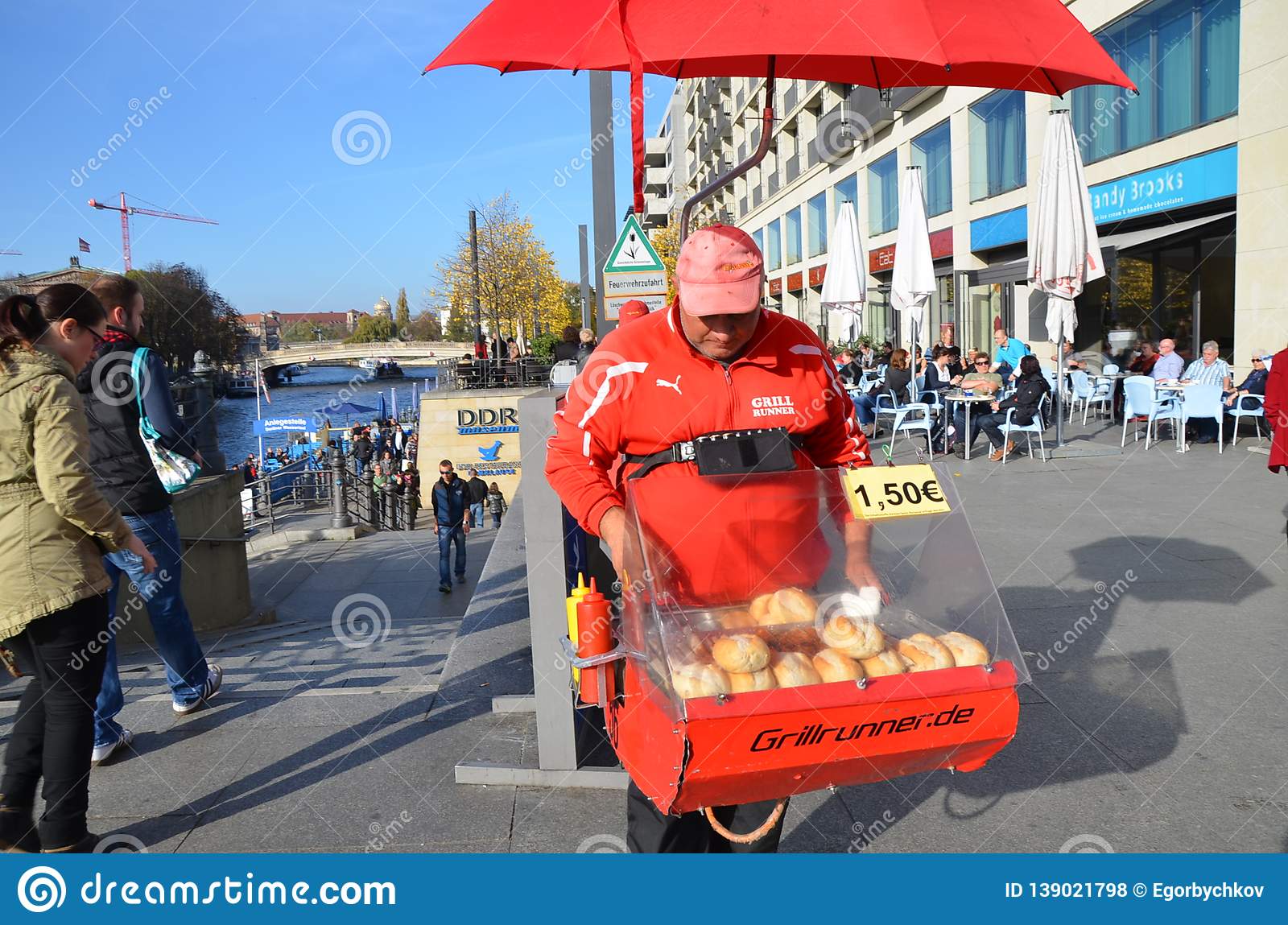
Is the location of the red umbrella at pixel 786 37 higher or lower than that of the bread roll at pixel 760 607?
higher

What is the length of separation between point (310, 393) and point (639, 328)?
9778cm

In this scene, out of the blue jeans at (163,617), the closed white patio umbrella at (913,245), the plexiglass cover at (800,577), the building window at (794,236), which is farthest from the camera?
the building window at (794,236)

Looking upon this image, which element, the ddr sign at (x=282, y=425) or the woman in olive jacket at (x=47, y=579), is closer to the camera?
the woman in olive jacket at (x=47, y=579)

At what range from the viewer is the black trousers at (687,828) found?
2.38 meters

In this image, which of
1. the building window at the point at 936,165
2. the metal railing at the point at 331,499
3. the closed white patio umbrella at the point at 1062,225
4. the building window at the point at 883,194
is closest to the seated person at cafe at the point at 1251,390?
the closed white patio umbrella at the point at 1062,225

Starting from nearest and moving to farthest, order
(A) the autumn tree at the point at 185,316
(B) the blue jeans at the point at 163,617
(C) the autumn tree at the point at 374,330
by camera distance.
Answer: (B) the blue jeans at the point at 163,617, (A) the autumn tree at the point at 185,316, (C) the autumn tree at the point at 374,330

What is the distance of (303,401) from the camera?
287 ft

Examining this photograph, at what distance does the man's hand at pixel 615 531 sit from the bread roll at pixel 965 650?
0.76 metres

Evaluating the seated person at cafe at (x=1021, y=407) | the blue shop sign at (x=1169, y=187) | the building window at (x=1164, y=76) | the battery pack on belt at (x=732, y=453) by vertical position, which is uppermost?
the building window at (x=1164, y=76)

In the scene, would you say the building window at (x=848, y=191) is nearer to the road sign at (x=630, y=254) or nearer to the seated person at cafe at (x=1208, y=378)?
the seated person at cafe at (x=1208, y=378)

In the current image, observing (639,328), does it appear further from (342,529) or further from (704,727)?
(342,529)

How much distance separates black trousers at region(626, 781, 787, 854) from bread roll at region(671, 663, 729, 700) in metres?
0.48
